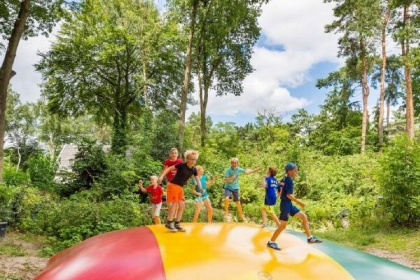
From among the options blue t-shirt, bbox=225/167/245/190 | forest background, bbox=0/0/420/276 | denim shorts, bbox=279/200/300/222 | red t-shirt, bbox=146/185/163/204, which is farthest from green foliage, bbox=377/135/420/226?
denim shorts, bbox=279/200/300/222

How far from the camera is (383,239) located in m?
10.2

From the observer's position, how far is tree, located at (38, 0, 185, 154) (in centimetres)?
2702

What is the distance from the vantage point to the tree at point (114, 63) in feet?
88.6

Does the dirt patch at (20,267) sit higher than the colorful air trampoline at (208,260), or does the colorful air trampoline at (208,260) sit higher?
the colorful air trampoline at (208,260)

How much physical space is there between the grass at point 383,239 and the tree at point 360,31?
641 inches

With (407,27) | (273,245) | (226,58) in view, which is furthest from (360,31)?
(273,245)

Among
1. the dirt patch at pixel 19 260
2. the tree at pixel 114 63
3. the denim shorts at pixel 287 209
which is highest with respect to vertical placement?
the tree at pixel 114 63

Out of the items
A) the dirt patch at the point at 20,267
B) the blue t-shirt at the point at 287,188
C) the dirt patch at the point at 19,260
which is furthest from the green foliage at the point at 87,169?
the blue t-shirt at the point at 287,188

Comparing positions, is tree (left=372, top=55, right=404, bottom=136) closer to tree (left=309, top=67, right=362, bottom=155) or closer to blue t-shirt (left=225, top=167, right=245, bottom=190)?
tree (left=309, top=67, right=362, bottom=155)

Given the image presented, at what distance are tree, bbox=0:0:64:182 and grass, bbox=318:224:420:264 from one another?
1244 centimetres

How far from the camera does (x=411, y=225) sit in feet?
35.8

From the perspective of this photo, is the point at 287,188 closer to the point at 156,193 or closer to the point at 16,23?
the point at 156,193

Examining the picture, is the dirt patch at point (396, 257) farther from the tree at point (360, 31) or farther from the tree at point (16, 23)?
the tree at point (360, 31)

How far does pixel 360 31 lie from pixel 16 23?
72.3 ft
